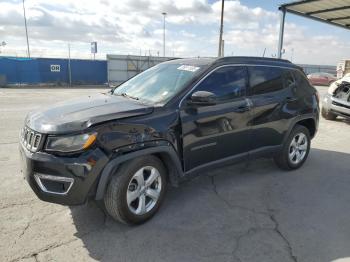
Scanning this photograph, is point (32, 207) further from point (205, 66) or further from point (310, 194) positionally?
point (310, 194)

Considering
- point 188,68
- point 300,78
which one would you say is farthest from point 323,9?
point 188,68

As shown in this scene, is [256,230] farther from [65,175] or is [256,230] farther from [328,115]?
[328,115]

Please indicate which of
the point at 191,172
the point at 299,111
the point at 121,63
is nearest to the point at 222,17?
the point at 121,63

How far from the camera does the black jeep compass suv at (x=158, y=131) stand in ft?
10.0

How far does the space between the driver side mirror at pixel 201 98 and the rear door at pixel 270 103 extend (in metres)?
1.01

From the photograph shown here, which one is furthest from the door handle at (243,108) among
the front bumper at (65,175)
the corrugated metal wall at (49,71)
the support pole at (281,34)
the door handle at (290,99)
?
the corrugated metal wall at (49,71)

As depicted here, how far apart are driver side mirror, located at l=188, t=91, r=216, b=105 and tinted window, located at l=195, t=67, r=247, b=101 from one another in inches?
8.0

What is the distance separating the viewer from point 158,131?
3.46 m

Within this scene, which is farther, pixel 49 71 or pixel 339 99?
pixel 49 71

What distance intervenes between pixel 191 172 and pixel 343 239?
67.8 inches

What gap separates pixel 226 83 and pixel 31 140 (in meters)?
2.39

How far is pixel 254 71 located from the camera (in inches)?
183

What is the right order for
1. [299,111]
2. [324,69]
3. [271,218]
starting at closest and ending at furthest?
[271,218], [299,111], [324,69]

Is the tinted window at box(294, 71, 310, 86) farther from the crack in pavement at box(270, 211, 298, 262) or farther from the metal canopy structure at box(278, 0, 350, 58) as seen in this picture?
the metal canopy structure at box(278, 0, 350, 58)
